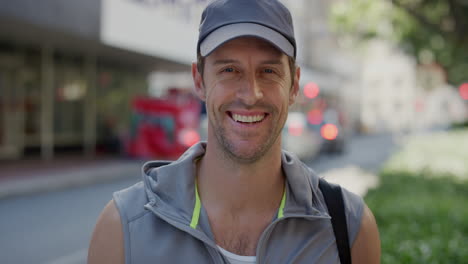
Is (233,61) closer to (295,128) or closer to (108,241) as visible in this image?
(108,241)

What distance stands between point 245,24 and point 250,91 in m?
0.25

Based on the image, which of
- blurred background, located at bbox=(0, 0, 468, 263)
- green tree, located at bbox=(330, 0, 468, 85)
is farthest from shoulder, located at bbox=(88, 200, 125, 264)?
green tree, located at bbox=(330, 0, 468, 85)

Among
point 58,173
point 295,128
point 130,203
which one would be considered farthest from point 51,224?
point 295,128

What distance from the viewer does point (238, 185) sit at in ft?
6.41

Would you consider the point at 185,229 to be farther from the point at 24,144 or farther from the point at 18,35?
the point at 24,144

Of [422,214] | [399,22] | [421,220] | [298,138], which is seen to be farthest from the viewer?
[298,138]

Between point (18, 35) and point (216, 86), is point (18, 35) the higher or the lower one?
the higher one

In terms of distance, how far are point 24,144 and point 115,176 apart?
496cm

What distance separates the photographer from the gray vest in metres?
1.73

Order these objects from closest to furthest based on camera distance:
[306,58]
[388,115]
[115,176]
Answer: [115,176] → [306,58] → [388,115]

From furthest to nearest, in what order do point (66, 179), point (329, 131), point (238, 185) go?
point (329, 131), point (66, 179), point (238, 185)

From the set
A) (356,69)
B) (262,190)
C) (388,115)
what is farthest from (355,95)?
(262,190)

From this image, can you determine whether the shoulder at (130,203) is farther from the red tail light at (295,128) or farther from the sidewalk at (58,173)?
the red tail light at (295,128)

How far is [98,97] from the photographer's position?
19062 millimetres
